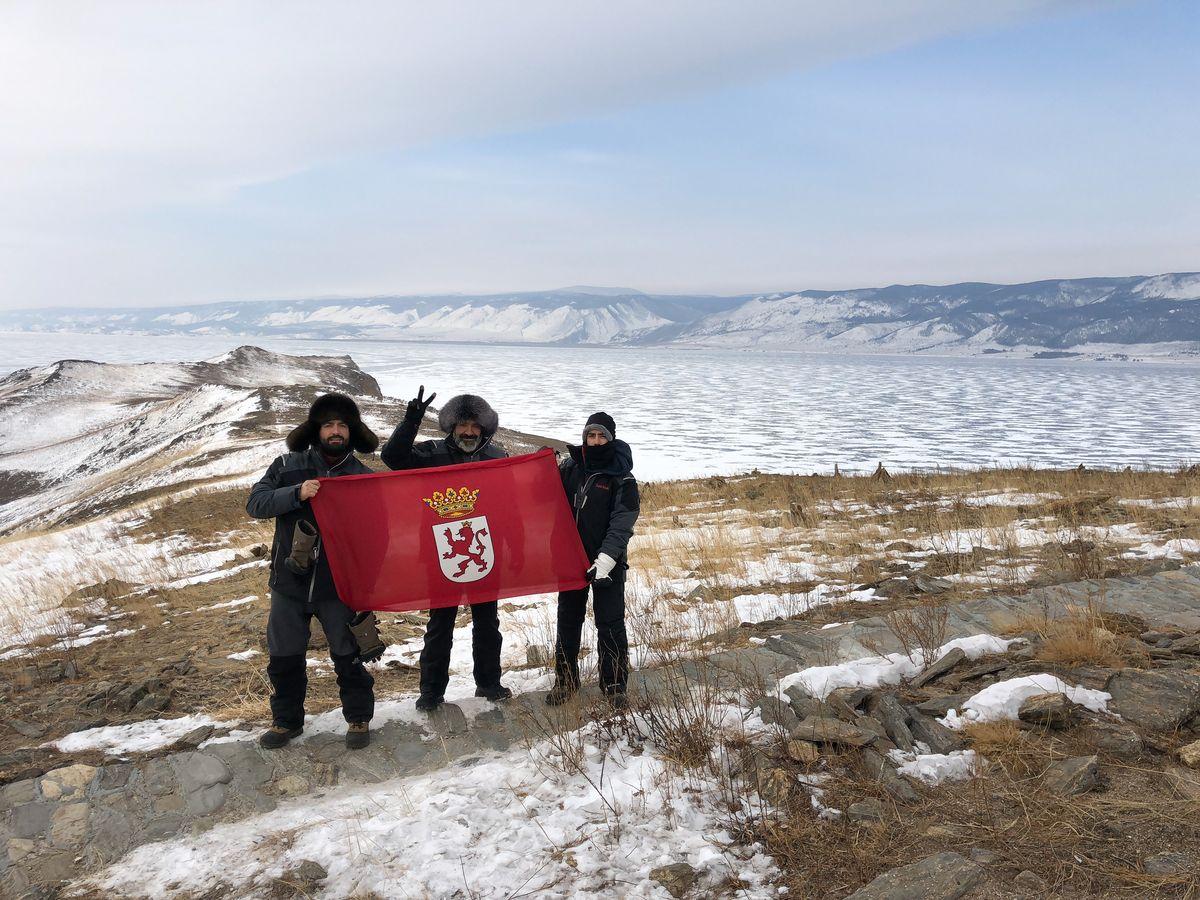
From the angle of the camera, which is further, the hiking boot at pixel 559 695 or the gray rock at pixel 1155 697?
the hiking boot at pixel 559 695

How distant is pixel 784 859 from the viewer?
345 centimetres

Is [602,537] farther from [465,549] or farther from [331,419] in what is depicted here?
[331,419]

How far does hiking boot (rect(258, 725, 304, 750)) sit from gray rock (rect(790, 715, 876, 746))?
130 inches

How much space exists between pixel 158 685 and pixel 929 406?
243 feet

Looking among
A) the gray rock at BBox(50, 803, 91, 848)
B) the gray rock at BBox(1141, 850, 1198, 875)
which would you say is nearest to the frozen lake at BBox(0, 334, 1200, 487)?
the gray rock at BBox(1141, 850, 1198, 875)

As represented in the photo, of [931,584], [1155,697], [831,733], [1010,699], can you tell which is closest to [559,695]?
[831,733]

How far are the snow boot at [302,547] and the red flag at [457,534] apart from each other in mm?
372

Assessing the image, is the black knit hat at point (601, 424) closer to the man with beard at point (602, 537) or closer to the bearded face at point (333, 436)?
the man with beard at point (602, 537)

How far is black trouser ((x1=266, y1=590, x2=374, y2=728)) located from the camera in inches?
194

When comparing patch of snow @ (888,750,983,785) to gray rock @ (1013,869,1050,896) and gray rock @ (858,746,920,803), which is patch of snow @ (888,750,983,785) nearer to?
gray rock @ (858,746,920,803)

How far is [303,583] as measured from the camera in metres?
4.94

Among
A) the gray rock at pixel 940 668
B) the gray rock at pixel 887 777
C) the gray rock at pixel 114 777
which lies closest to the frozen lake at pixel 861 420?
the gray rock at pixel 940 668

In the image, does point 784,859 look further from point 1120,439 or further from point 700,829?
point 1120,439

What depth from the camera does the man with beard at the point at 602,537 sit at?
5.17 m
